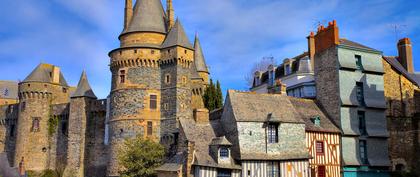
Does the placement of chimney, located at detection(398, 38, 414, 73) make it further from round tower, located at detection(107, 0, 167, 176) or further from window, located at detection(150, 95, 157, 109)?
window, located at detection(150, 95, 157, 109)

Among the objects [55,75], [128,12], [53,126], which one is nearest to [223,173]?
[128,12]

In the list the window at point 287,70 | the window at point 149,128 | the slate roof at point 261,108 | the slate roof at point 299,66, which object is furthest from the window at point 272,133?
the window at point 287,70

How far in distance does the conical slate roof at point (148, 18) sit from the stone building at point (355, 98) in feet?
42.8

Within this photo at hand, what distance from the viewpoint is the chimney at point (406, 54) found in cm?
3906

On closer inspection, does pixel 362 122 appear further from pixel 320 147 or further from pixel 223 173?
pixel 223 173

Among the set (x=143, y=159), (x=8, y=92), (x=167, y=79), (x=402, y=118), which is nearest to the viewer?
(x=143, y=159)

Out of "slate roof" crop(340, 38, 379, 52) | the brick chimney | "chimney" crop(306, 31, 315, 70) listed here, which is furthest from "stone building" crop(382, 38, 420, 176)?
"chimney" crop(306, 31, 315, 70)

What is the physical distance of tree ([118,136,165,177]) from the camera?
3106 cm

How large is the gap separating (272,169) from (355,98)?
8.60m

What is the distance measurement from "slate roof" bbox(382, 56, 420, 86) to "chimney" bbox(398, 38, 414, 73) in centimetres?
36

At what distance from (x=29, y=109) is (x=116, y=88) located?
15.0 m

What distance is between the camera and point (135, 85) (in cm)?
3659

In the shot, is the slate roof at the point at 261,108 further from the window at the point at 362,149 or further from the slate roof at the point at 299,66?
the slate roof at the point at 299,66

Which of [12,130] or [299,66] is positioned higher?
[299,66]
